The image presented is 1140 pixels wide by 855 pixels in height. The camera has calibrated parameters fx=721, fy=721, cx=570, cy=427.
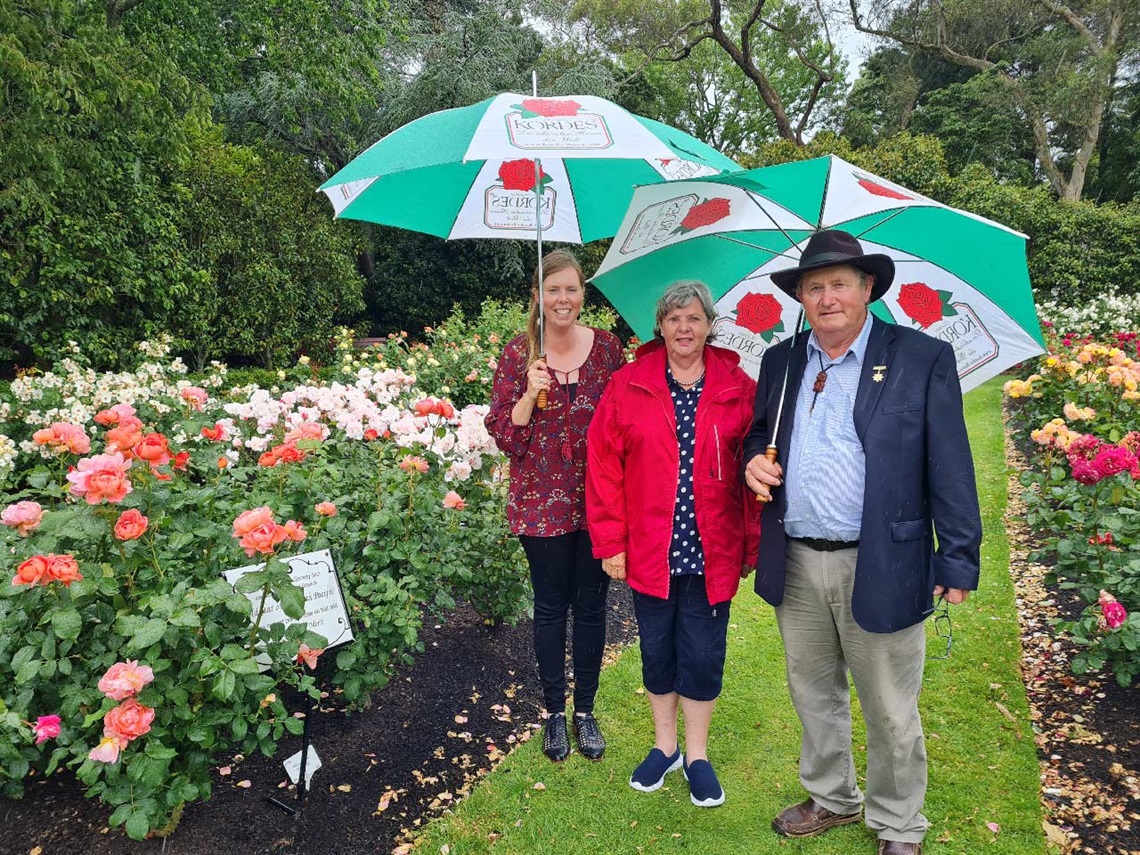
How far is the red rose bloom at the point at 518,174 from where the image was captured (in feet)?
9.36

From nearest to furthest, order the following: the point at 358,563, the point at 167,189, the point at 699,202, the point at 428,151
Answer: the point at 428,151
the point at 699,202
the point at 358,563
the point at 167,189

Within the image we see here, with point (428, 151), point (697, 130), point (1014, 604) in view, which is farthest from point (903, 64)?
point (428, 151)

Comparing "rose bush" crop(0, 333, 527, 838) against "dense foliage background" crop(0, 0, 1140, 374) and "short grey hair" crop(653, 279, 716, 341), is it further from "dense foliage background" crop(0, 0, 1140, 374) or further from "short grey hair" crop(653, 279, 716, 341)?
"dense foliage background" crop(0, 0, 1140, 374)

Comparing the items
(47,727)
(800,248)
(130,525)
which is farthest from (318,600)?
(800,248)

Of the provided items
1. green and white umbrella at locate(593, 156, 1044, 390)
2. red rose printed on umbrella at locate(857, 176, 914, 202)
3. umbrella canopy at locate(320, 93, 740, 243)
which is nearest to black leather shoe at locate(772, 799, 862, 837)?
green and white umbrella at locate(593, 156, 1044, 390)

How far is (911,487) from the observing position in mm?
1884

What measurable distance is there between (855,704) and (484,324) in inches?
253

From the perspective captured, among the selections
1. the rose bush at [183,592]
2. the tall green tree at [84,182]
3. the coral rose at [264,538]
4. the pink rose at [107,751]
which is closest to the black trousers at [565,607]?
the rose bush at [183,592]

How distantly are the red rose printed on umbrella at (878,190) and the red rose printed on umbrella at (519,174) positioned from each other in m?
1.22

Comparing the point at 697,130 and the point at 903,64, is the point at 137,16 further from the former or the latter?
the point at 903,64

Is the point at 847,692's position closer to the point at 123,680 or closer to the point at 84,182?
the point at 123,680

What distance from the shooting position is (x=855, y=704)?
317cm

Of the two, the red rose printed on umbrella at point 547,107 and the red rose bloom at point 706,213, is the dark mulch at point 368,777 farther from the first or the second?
the red rose printed on umbrella at point 547,107

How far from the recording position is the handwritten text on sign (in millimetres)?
2211
